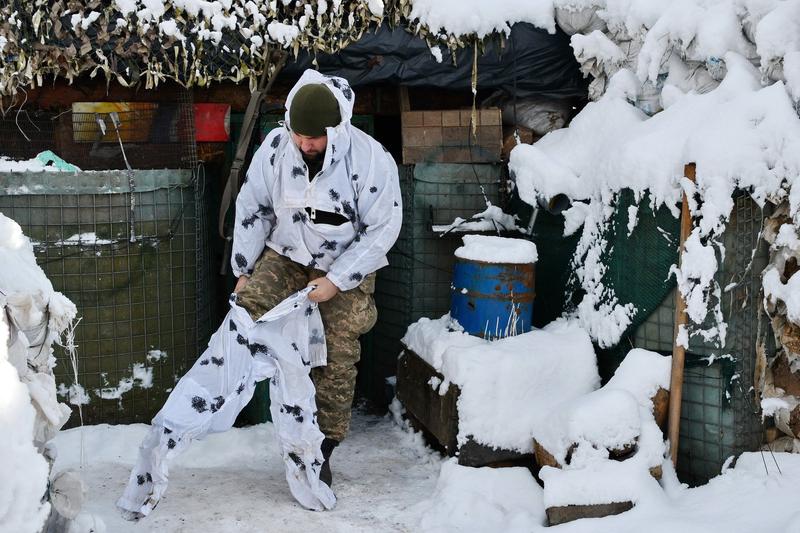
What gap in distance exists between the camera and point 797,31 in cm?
385

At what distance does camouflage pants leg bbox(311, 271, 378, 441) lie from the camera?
4223 millimetres

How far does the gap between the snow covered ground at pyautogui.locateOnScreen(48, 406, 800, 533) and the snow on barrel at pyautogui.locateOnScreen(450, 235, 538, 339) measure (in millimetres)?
756

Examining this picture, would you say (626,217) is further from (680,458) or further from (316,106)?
(316,106)

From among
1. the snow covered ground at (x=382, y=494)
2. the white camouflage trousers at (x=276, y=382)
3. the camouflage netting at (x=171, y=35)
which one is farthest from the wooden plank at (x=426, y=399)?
the camouflage netting at (x=171, y=35)

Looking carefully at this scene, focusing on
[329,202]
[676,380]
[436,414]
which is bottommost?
[436,414]

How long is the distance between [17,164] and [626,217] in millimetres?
3213

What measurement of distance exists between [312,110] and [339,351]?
1157 mm

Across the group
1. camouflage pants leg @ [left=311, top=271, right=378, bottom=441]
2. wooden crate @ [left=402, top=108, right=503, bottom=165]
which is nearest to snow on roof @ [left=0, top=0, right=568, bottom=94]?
wooden crate @ [left=402, top=108, right=503, bottom=165]

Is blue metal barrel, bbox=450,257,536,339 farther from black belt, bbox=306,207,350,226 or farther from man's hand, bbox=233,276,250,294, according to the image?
man's hand, bbox=233,276,250,294

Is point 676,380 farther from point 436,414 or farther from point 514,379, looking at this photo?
point 436,414

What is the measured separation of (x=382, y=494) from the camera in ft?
13.9

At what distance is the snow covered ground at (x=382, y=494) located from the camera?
11.8 feet

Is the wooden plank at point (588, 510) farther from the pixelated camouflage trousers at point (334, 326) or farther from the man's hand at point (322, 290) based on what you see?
the man's hand at point (322, 290)

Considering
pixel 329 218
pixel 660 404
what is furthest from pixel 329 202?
pixel 660 404
